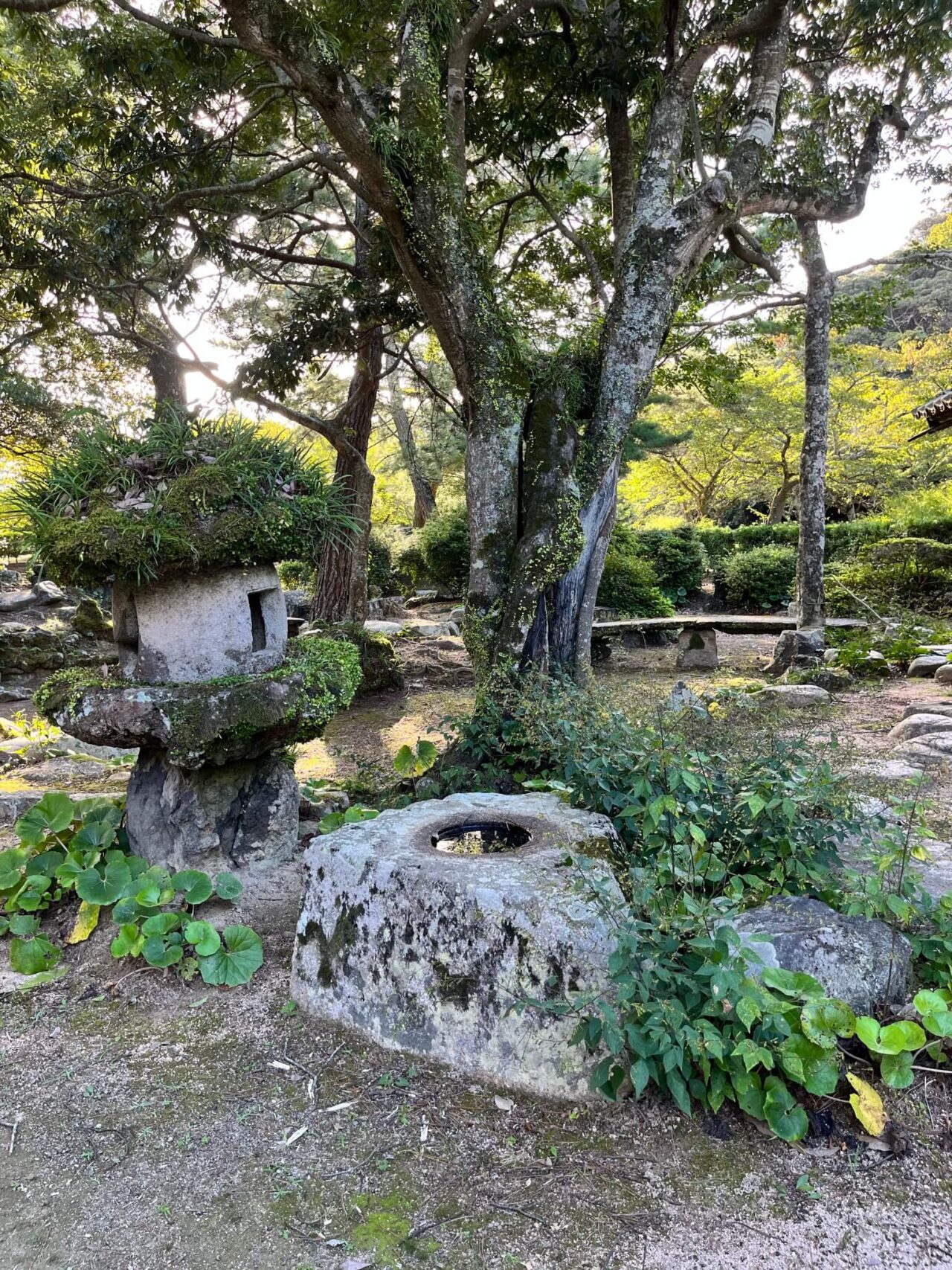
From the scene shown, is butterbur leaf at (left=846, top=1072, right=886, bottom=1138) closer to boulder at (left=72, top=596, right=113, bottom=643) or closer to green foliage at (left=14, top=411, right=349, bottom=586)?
green foliage at (left=14, top=411, right=349, bottom=586)

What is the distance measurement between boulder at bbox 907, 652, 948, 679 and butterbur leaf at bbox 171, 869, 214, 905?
26.5 feet

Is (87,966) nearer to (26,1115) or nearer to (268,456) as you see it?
(26,1115)

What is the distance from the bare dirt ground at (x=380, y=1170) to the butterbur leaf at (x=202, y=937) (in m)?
0.28

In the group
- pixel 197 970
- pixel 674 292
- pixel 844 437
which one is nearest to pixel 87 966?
pixel 197 970

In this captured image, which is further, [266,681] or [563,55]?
[563,55]

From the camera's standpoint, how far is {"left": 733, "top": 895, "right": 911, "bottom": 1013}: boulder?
2.28 metres

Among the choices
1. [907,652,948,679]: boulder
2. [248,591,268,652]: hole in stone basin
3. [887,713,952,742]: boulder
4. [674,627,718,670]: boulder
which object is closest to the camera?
[248,591,268,652]: hole in stone basin

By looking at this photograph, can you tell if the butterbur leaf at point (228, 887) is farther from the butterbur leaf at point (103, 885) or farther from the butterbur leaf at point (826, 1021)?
the butterbur leaf at point (826, 1021)

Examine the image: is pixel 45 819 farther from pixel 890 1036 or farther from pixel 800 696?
pixel 800 696

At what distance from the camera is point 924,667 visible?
8.31 meters

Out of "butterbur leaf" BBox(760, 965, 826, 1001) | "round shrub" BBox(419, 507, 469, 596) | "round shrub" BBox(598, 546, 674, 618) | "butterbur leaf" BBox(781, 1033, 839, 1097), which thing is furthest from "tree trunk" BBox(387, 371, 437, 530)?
"butterbur leaf" BBox(781, 1033, 839, 1097)

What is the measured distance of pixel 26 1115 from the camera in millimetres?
2242

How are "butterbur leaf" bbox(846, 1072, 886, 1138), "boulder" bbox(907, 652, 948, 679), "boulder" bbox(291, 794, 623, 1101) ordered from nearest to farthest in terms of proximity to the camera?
"butterbur leaf" bbox(846, 1072, 886, 1138) < "boulder" bbox(291, 794, 623, 1101) < "boulder" bbox(907, 652, 948, 679)

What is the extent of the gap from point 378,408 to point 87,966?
15450mm
